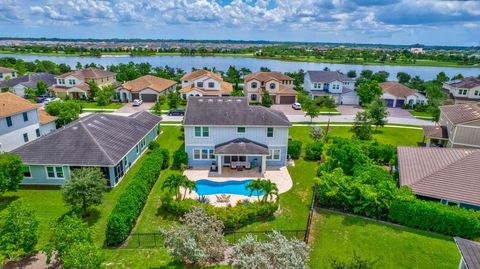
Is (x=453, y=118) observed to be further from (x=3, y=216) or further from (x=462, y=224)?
(x=3, y=216)

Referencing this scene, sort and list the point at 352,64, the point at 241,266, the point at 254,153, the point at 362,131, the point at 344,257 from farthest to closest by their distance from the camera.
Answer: the point at 352,64 < the point at 362,131 < the point at 254,153 < the point at 344,257 < the point at 241,266

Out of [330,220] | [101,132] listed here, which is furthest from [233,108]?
[330,220]

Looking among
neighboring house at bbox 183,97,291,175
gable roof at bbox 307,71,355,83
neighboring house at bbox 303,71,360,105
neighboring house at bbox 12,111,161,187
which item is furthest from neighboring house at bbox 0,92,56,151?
gable roof at bbox 307,71,355,83

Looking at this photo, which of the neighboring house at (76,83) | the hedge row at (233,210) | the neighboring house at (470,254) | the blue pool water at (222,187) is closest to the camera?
the neighboring house at (470,254)

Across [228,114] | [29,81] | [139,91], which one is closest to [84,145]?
[228,114]

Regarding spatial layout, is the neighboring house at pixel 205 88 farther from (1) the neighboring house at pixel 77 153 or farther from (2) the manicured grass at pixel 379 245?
(2) the manicured grass at pixel 379 245

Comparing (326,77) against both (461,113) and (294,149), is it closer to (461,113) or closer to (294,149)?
(461,113)

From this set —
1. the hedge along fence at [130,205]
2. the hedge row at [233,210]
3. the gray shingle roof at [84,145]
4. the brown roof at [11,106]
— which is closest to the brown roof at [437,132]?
the hedge row at [233,210]
